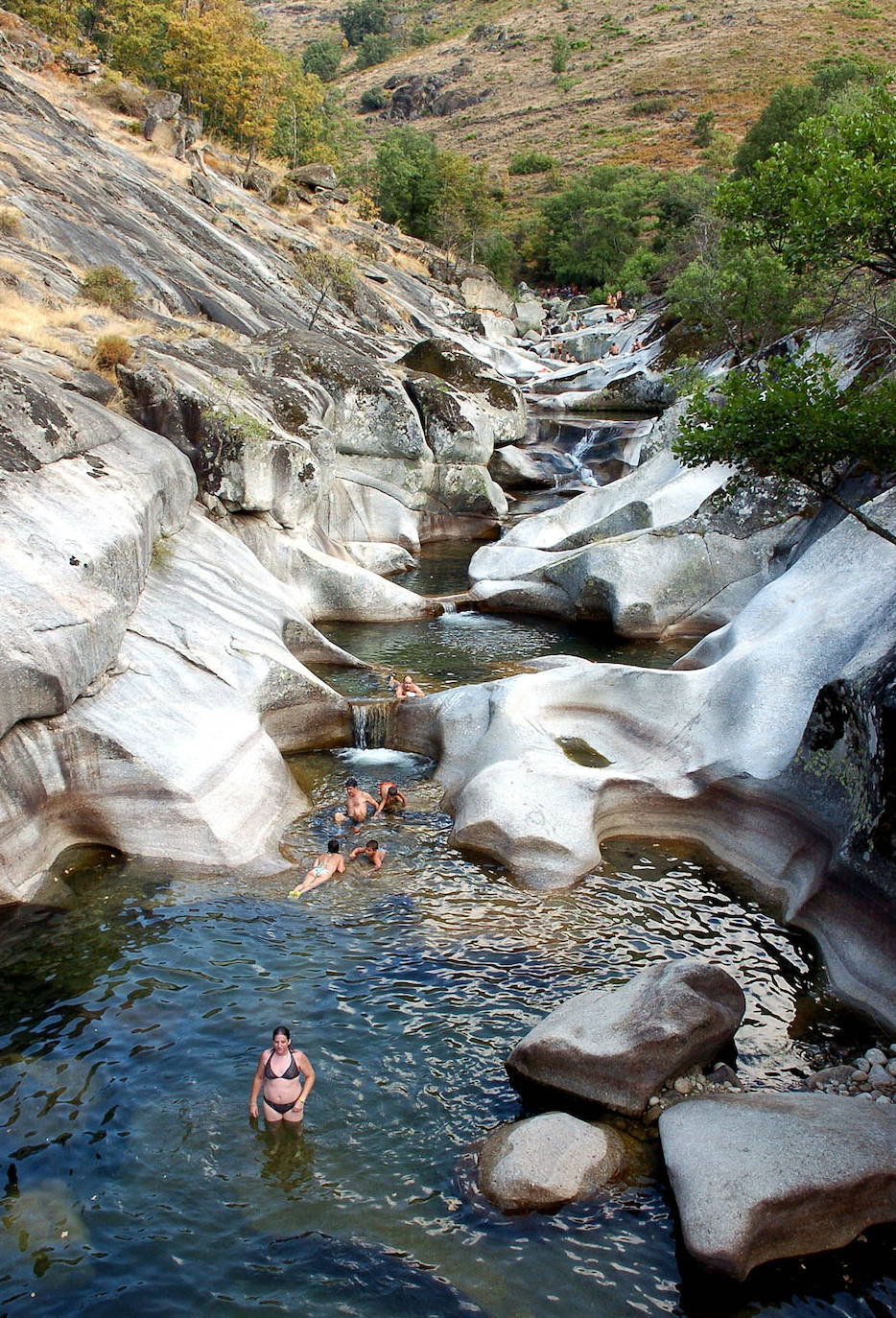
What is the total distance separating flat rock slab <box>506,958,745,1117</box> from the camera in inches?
364

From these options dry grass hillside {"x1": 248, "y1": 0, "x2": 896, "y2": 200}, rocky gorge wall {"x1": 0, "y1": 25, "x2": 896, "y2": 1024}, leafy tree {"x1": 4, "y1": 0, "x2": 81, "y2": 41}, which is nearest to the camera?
rocky gorge wall {"x1": 0, "y1": 25, "x2": 896, "y2": 1024}

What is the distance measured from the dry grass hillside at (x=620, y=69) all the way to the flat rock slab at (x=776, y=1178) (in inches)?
3739

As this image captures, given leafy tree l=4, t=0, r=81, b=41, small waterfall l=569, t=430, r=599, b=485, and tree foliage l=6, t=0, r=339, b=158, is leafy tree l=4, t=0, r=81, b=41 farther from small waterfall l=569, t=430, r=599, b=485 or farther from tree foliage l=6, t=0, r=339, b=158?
small waterfall l=569, t=430, r=599, b=485

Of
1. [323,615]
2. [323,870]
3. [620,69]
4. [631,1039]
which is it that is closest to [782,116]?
[323,615]

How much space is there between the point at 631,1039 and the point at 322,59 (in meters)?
154

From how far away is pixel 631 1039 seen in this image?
370 inches

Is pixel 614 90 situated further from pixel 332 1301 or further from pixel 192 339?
pixel 332 1301

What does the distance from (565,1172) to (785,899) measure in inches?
238

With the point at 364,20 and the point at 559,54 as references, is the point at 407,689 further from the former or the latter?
the point at 364,20

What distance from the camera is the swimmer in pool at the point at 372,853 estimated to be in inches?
557

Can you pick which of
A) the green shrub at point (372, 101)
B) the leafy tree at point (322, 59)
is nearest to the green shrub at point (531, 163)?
the green shrub at point (372, 101)

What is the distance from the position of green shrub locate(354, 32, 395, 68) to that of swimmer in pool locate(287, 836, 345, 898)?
159 m

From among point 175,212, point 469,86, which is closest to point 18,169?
point 175,212

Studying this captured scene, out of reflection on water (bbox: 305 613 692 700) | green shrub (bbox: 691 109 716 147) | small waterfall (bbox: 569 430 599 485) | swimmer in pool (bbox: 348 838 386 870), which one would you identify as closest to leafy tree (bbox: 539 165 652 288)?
green shrub (bbox: 691 109 716 147)
